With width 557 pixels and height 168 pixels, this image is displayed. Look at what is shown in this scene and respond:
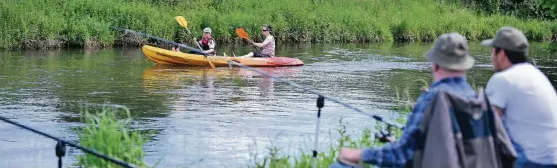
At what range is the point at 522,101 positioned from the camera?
Result: 450 centimetres

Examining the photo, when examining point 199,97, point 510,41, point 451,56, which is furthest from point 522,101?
point 199,97

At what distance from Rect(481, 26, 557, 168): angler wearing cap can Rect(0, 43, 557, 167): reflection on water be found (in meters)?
2.84

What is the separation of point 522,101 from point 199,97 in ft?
34.7

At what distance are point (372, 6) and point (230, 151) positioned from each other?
1062 inches

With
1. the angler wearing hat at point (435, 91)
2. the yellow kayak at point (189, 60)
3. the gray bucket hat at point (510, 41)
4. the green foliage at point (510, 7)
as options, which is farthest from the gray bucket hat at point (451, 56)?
the green foliage at point (510, 7)

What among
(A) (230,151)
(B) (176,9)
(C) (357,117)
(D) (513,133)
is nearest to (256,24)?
(B) (176,9)

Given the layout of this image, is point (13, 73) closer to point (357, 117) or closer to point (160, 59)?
point (160, 59)

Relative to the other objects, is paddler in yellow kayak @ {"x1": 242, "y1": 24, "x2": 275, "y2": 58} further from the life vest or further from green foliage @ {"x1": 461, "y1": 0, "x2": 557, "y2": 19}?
green foliage @ {"x1": 461, "y1": 0, "x2": 557, "y2": 19}

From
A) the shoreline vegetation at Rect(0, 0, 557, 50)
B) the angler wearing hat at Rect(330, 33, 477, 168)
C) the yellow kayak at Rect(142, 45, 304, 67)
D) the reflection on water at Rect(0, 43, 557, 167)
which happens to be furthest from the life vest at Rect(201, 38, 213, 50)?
the angler wearing hat at Rect(330, 33, 477, 168)

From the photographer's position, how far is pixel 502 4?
4025 centimetres

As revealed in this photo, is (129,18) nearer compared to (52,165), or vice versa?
(52,165)

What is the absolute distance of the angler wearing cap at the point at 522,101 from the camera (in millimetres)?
4457

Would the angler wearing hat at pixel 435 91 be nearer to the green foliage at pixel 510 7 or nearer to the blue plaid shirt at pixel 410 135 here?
the blue plaid shirt at pixel 410 135

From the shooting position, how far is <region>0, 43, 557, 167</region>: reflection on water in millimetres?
9859
